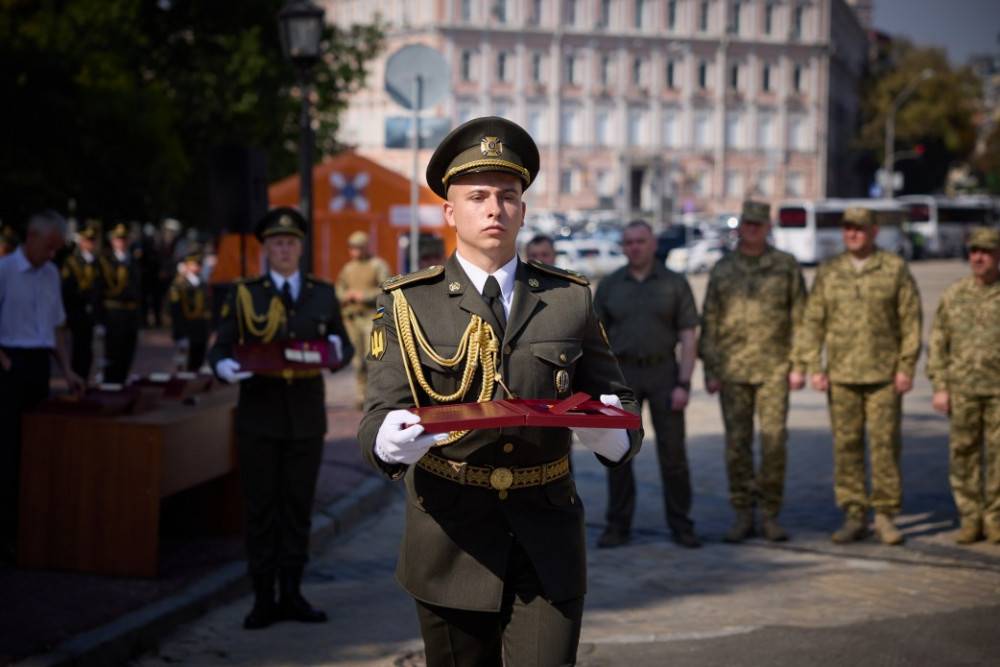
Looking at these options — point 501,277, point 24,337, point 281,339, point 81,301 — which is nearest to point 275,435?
point 281,339

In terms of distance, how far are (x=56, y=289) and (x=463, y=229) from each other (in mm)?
5327

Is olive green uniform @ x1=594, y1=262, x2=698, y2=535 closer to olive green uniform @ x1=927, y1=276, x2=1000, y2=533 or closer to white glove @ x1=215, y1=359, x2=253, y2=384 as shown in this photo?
olive green uniform @ x1=927, y1=276, x2=1000, y2=533

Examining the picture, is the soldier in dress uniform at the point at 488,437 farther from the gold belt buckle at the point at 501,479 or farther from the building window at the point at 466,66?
the building window at the point at 466,66

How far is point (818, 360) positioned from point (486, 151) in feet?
17.8

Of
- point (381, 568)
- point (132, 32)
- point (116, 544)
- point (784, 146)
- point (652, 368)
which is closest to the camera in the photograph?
point (116, 544)

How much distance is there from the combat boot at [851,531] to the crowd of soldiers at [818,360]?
1 centimetres

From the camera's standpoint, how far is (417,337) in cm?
402

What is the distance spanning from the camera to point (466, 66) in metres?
101

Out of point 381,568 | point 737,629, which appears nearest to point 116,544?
point 381,568

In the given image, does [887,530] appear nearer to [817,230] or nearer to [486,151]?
[486,151]

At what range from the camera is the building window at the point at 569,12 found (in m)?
104

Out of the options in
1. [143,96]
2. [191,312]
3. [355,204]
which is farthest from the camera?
[355,204]

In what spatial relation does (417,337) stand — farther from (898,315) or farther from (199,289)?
(199,289)

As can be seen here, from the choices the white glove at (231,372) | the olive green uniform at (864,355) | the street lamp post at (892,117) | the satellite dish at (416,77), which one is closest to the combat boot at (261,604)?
the white glove at (231,372)
